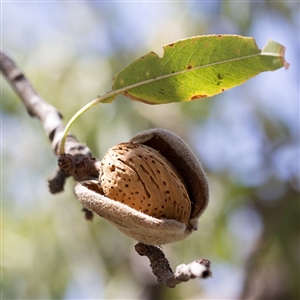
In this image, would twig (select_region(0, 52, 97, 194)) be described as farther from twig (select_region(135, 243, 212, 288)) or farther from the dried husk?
twig (select_region(135, 243, 212, 288))

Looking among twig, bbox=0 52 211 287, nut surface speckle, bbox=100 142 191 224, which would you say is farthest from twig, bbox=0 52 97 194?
nut surface speckle, bbox=100 142 191 224

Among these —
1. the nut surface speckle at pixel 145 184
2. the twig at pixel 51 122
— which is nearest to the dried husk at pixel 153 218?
the nut surface speckle at pixel 145 184

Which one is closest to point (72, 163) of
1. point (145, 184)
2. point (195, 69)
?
point (145, 184)

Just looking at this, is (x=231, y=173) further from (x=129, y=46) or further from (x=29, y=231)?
(x=29, y=231)

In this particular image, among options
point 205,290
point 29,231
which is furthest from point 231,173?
point 29,231

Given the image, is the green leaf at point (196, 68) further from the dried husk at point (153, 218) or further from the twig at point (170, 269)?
the twig at point (170, 269)

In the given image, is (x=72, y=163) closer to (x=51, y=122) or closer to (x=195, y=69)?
(x=51, y=122)
